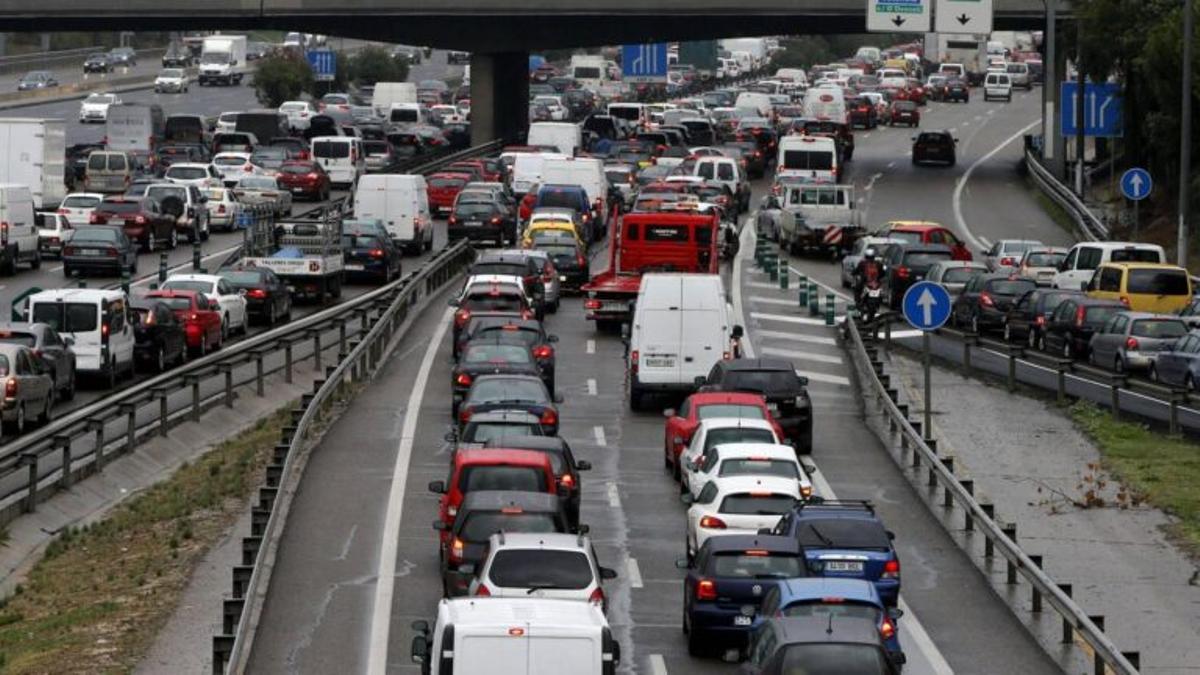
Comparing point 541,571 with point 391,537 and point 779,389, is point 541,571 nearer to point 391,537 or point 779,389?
point 391,537

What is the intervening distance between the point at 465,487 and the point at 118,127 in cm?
6918

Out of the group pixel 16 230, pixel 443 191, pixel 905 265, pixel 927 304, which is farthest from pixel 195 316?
pixel 443 191

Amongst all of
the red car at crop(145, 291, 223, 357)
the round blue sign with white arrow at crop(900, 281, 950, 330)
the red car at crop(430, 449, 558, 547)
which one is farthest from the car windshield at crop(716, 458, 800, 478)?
the red car at crop(145, 291, 223, 357)

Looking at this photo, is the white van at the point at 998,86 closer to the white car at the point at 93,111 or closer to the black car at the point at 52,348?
the white car at the point at 93,111

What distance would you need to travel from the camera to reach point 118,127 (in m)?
94.9

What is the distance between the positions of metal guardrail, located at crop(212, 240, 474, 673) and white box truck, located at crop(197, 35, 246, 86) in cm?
10265

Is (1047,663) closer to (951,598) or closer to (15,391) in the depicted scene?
(951,598)

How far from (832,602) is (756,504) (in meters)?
7.27

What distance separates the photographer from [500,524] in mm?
25484

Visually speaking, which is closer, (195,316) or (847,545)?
(847,545)

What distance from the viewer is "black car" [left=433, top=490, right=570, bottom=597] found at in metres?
25.2

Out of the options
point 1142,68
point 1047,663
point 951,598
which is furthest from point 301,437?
point 1142,68

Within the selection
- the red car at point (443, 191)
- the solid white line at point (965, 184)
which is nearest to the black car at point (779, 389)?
the solid white line at point (965, 184)

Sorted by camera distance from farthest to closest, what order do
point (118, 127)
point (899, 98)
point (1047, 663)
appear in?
point (899, 98) → point (118, 127) → point (1047, 663)
